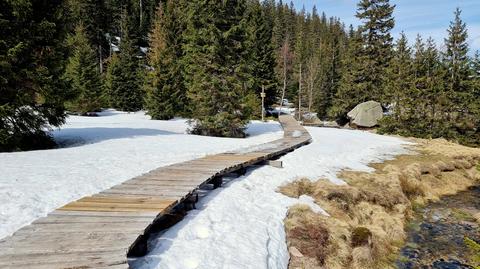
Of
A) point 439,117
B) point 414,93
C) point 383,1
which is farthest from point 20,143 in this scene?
point 383,1

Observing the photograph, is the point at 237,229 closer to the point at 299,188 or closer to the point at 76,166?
the point at 299,188

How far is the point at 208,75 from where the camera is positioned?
70.5 feet

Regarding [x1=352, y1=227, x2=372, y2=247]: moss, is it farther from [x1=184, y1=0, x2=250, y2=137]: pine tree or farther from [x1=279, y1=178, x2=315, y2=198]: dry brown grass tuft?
[x1=184, y1=0, x2=250, y2=137]: pine tree

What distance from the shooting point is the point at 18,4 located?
12945 millimetres

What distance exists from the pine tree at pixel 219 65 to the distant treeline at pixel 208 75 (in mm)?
64

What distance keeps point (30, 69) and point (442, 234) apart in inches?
608

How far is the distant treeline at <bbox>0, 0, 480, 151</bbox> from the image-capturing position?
541 inches

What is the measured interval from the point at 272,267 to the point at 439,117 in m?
29.2

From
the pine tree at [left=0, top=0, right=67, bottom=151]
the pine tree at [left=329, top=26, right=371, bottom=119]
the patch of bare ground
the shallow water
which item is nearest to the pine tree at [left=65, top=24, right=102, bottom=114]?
the pine tree at [left=0, top=0, right=67, bottom=151]

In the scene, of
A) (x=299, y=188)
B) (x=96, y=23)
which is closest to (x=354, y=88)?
(x=299, y=188)

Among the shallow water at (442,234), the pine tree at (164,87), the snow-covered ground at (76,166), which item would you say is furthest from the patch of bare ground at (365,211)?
the pine tree at (164,87)

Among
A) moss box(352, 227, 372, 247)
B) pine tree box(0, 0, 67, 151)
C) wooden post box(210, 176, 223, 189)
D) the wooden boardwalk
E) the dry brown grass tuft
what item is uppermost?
pine tree box(0, 0, 67, 151)

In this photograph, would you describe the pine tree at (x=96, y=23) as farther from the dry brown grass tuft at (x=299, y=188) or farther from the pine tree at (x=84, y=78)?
the dry brown grass tuft at (x=299, y=188)

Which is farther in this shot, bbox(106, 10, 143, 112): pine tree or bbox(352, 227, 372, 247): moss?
bbox(106, 10, 143, 112): pine tree
